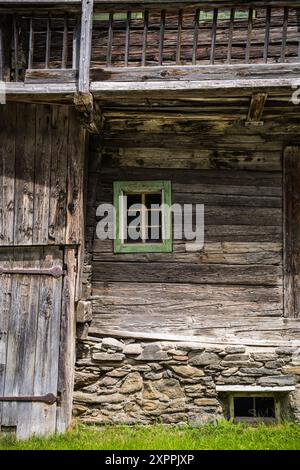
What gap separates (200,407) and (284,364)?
1.15 m

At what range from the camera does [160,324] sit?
7438 millimetres

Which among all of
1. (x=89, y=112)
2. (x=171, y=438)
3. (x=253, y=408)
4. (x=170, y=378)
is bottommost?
(x=171, y=438)

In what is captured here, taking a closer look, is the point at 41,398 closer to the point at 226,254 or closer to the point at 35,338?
the point at 35,338

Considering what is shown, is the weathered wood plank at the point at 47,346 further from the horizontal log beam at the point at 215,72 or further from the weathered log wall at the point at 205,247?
the horizontal log beam at the point at 215,72

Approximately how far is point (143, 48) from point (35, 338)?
360cm

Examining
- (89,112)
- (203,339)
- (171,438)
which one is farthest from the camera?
(203,339)

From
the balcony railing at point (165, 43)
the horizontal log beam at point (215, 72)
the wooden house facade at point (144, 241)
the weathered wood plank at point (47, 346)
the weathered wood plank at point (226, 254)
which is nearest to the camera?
the horizontal log beam at point (215, 72)

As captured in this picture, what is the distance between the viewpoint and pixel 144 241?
7.66 meters

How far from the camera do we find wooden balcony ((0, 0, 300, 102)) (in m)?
6.44

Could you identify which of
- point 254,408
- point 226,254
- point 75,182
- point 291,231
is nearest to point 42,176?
point 75,182

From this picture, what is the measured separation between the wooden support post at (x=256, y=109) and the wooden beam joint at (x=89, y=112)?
1817mm

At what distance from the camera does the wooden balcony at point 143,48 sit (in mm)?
6441

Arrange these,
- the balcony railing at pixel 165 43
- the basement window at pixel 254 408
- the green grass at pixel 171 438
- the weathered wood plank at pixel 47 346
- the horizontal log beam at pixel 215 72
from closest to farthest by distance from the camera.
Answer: the green grass at pixel 171 438, the horizontal log beam at pixel 215 72, the weathered wood plank at pixel 47 346, the basement window at pixel 254 408, the balcony railing at pixel 165 43

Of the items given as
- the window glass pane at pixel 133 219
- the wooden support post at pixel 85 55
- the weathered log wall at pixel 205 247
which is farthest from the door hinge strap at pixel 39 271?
the wooden support post at pixel 85 55
